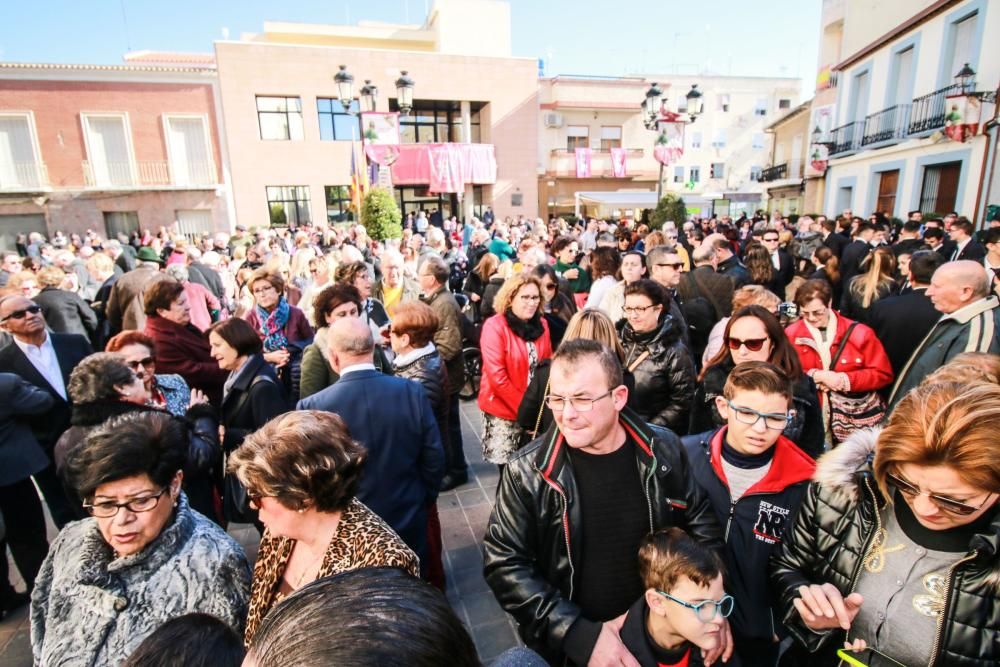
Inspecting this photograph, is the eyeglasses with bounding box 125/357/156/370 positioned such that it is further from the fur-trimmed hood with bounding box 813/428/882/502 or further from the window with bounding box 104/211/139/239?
the window with bounding box 104/211/139/239

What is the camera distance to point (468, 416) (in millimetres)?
6160

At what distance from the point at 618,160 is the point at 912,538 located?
31.2 metres

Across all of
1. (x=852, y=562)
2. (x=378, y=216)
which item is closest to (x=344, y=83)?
(x=378, y=216)

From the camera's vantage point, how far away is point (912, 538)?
1.56 m

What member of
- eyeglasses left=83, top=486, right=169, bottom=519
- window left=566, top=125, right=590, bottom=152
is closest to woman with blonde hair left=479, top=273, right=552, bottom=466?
eyeglasses left=83, top=486, right=169, bottom=519

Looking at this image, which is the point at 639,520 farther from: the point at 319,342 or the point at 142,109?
the point at 142,109

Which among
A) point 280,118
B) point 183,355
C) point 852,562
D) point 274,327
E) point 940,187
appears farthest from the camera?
point 280,118

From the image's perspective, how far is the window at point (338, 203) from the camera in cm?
2314

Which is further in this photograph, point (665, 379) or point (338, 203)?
point (338, 203)

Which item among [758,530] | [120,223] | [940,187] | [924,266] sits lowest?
[758,530]

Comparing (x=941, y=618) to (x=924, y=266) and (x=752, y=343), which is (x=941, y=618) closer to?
(x=752, y=343)

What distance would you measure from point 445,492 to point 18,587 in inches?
117

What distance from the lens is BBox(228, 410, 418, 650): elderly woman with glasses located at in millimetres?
1729

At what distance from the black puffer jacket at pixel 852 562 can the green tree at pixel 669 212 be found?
13.3m
